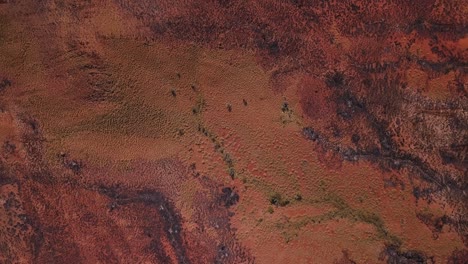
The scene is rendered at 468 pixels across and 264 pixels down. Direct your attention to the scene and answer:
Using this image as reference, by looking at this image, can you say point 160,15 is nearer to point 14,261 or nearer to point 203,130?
point 203,130

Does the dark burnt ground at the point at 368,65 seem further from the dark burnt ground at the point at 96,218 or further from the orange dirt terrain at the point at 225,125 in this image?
the dark burnt ground at the point at 96,218

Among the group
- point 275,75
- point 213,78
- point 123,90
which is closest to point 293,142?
point 275,75

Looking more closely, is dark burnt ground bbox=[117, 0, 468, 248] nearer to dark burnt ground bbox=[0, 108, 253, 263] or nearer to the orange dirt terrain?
the orange dirt terrain

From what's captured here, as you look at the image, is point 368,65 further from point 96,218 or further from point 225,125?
point 96,218

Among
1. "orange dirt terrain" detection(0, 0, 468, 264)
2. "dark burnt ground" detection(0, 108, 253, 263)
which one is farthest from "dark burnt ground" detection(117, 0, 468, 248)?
"dark burnt ground" detection(0, 108, 253, 263)

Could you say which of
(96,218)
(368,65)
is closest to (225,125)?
(368,65)

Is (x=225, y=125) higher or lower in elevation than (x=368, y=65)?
lower
